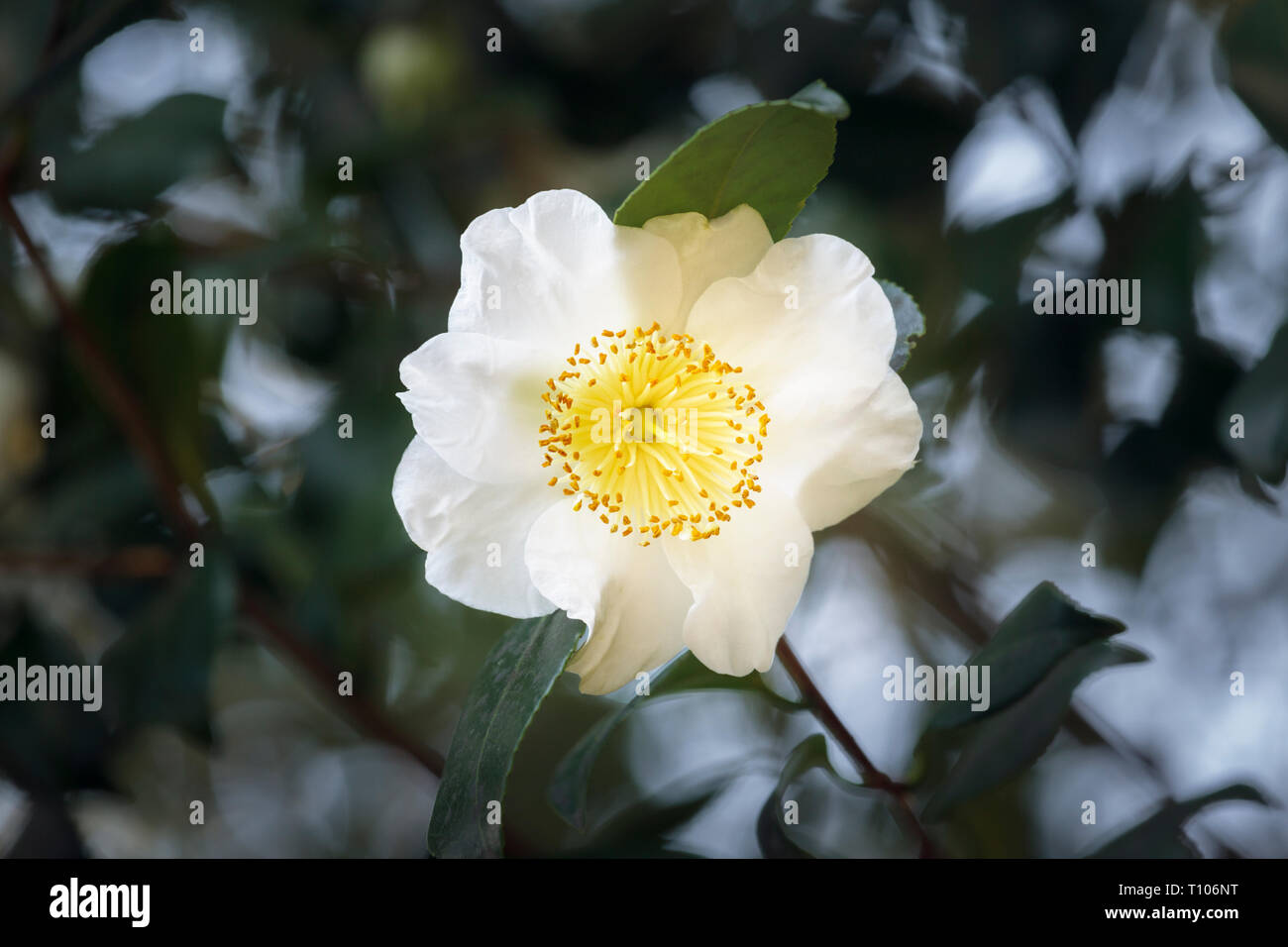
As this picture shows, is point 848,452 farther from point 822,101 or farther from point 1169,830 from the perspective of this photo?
point 1169,830

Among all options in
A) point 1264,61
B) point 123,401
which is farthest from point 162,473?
point 1264,61

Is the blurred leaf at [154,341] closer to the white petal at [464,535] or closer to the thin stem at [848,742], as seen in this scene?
the white petal at [464,535]

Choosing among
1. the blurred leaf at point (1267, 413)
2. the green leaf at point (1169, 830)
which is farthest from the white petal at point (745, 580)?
the blurred leaf at point (1267, 413)

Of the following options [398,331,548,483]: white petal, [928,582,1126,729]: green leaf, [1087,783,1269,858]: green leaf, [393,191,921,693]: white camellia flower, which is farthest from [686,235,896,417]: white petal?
[1087,783,1269,858]: green leaf

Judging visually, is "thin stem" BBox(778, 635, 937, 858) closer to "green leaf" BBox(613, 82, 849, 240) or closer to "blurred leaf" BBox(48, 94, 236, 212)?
"green leaf" BBox(613, 82, 849, 240)
